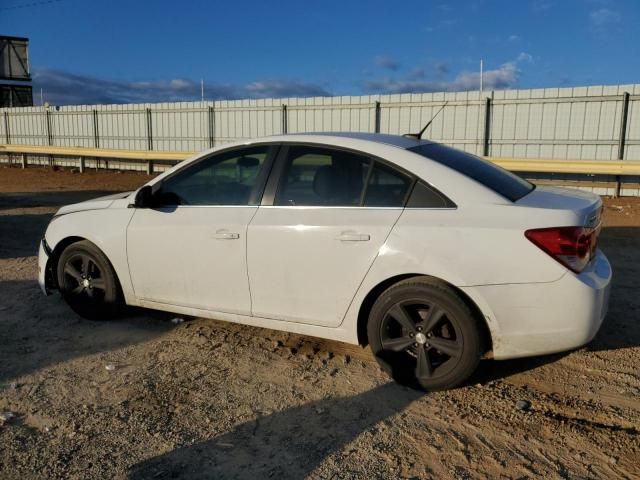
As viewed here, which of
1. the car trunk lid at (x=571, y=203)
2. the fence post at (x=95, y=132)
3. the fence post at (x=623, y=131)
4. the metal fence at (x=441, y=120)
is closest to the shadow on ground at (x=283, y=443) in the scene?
the car trunk lid at (x=571, y=203)

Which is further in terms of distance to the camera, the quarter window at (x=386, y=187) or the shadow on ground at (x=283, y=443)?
the quarter window at (x=386, y=187)

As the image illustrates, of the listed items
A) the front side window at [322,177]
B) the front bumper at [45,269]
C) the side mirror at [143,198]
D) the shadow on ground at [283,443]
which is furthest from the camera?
the front bumper at [45,269]

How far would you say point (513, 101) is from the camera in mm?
15641

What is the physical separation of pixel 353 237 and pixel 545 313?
1221 mm

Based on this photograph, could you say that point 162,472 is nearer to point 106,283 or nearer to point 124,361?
point 124,361

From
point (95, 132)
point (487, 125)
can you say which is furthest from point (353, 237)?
point (95, 132)

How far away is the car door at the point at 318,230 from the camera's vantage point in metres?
3.77

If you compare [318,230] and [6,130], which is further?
[6,130]

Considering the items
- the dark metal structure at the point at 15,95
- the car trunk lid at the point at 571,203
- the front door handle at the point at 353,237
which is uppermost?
the dark metal structure at the point at 15,95

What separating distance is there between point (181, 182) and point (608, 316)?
376 centimetres

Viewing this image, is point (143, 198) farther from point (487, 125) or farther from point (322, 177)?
point (487, 125)

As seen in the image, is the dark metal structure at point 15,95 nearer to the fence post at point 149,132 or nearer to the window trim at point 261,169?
the fence post at point 149,132

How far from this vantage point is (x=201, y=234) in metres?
4.30

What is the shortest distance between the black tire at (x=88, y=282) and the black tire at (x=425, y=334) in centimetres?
233
